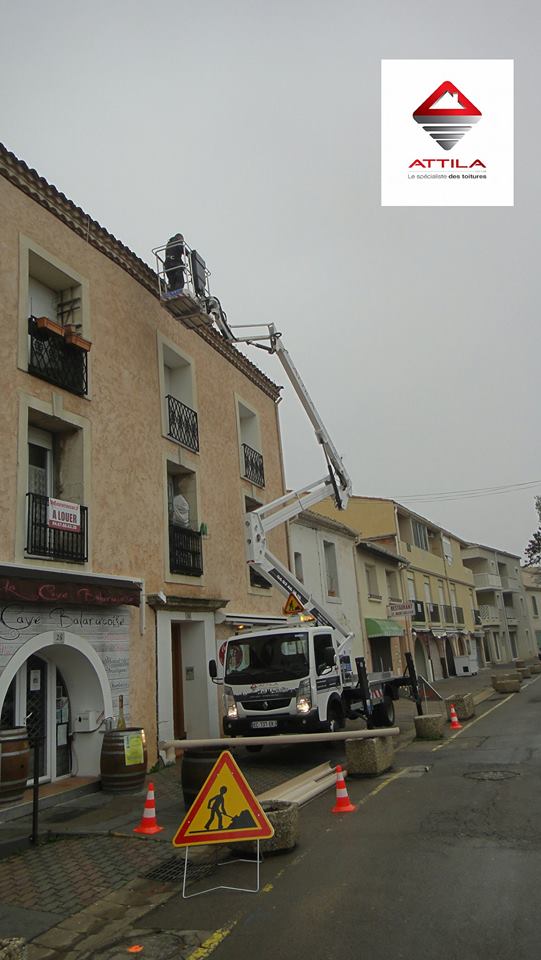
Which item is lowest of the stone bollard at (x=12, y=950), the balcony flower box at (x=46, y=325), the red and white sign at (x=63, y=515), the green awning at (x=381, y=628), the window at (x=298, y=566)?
the stone bollard at (x=12, y=950)

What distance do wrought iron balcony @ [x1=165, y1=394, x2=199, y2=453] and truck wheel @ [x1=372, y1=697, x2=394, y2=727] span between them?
691cm

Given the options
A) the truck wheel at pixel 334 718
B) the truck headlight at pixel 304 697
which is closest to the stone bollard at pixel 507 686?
the truck wheel at pixel 334 718

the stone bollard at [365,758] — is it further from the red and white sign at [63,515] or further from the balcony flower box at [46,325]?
the balcony flower box at [46,325]

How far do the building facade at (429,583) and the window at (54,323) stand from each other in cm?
1896

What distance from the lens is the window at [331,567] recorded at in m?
23.7

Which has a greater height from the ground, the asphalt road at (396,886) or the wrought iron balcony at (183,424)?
the wrought iron balcony at (183,424)

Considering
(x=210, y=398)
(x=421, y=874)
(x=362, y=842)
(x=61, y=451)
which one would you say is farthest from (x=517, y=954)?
(x=210, y=398)

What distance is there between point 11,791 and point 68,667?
2.68 m

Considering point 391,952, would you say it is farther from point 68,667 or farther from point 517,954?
point 68,667

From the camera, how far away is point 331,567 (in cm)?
2398

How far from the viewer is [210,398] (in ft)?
53.6

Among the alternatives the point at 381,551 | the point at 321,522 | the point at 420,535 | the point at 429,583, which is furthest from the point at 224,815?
the point at 420,535

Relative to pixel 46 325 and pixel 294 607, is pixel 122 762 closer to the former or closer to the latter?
pixel 294 607

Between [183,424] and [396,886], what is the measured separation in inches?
429
